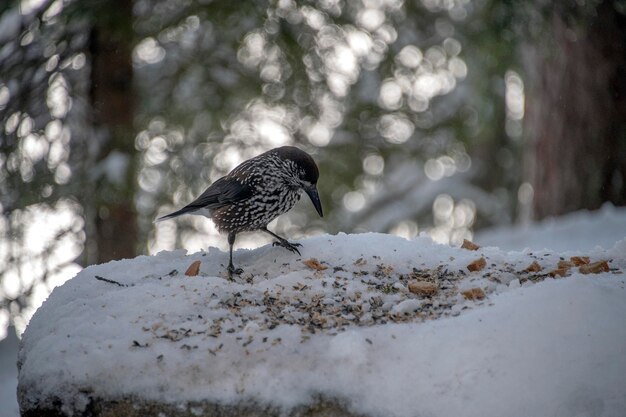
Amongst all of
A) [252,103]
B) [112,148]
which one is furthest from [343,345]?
[252,103]

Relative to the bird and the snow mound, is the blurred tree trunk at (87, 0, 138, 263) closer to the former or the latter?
the bird

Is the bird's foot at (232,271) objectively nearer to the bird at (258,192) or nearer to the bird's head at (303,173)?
the bird at (258,192)

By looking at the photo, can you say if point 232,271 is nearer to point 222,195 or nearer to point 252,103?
point 222,195

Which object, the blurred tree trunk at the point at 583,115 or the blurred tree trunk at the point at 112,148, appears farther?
the blurred tree trunk at the point at 583,115

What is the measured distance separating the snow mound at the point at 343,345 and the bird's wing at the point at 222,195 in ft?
3.60

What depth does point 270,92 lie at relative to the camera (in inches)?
283

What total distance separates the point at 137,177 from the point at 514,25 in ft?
10.9

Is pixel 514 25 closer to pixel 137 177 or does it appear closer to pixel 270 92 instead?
pixel 270 92

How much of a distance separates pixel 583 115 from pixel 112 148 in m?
4.57

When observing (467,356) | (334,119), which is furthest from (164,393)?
(334,119)

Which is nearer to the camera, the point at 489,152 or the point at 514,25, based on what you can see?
the point at 514,25

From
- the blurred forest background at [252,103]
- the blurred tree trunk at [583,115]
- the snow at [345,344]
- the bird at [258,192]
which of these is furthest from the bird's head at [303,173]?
the blurred tree trunk at [583,115]

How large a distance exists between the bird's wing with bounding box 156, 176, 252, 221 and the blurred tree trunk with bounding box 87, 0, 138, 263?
1.73 metres

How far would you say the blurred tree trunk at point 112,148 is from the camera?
6156mm
